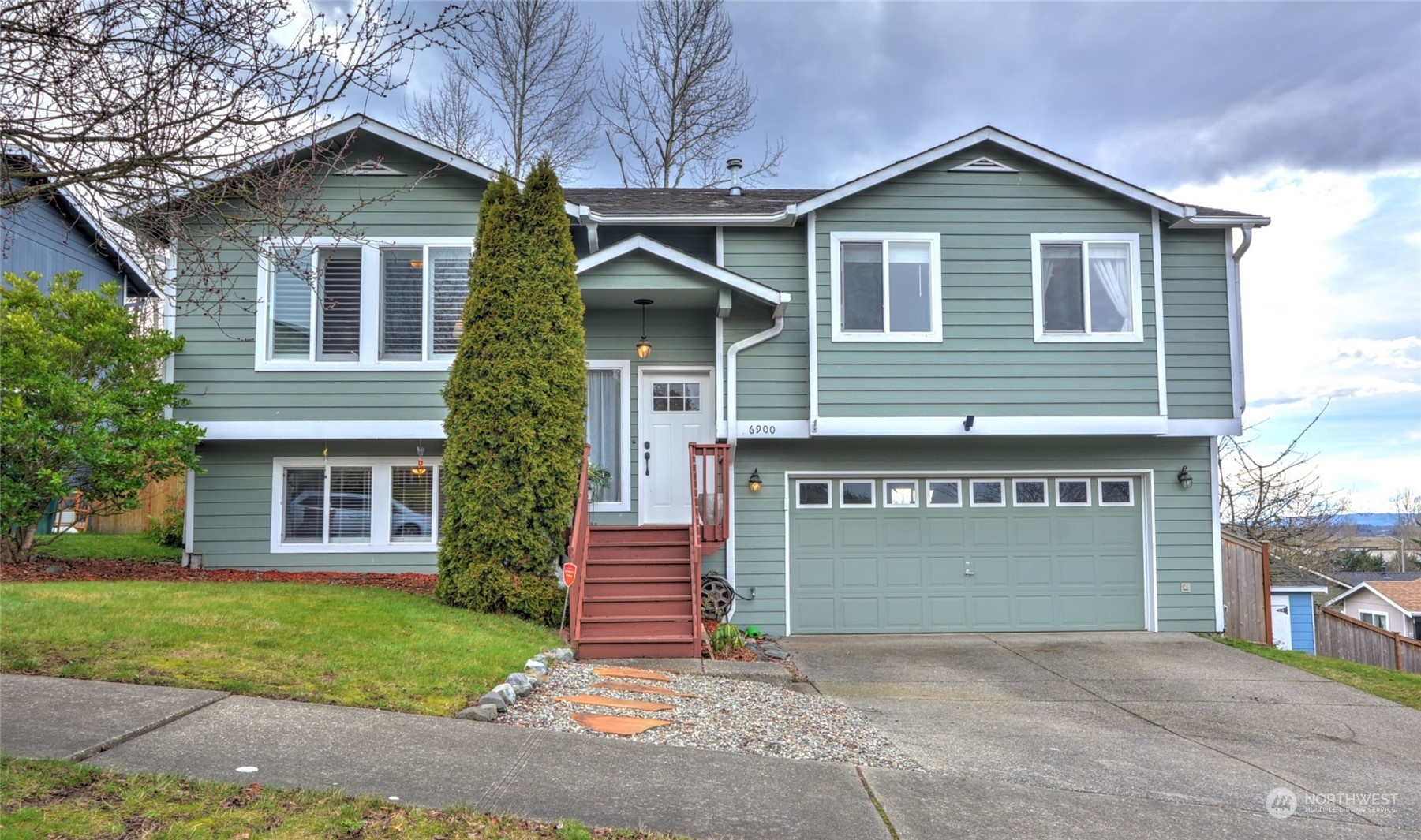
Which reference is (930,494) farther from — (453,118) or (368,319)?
(453,118)

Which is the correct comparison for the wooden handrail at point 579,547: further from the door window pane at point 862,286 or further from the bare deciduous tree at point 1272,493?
the bare deciduous tree at point 1272,493

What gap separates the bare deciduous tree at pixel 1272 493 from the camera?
63.0 feet

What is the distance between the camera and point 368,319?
10492 mm

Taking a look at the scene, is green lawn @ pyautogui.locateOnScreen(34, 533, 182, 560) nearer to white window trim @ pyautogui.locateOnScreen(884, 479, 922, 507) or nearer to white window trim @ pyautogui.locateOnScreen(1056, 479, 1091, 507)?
white window trim @ pyautogui.locateOnScreen(884, 479, 922, 507)

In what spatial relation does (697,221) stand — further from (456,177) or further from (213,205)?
(213,205)

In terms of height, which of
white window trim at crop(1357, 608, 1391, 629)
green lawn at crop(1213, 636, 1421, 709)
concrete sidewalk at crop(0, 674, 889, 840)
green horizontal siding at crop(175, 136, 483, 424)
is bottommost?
white window trim at crop(1357, 608, 1391, 629)

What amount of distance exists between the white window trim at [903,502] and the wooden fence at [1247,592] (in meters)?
4.18

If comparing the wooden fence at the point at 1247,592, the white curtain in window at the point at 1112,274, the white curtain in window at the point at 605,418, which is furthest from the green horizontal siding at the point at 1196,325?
the white curtain in window at the point at 605,418

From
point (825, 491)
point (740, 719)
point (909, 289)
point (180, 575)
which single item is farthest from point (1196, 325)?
point (180, 575)

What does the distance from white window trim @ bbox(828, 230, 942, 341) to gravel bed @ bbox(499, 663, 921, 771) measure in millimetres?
4608

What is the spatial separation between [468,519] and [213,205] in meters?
4.22

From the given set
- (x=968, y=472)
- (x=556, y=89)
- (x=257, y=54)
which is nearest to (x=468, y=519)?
(x=257, y=54)

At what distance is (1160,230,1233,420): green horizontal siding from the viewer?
10.5 meters

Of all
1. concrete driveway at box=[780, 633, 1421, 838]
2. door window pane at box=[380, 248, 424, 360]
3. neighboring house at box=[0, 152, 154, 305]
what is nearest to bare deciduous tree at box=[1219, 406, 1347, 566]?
concrete driveway at box=[780, 633, 1421, 838]
